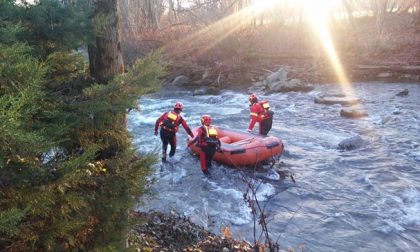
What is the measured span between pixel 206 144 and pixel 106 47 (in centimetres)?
528

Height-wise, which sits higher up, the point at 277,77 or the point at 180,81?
the point at 277,77

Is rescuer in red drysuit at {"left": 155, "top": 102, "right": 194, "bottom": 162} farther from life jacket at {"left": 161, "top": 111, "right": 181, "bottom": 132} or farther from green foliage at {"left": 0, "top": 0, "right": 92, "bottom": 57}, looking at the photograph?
green foliage at {"left": 0, "top": 0, "right": 92, "bottom": 57}

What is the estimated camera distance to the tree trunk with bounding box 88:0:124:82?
156 inches

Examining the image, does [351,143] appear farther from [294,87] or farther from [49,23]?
[49,23]

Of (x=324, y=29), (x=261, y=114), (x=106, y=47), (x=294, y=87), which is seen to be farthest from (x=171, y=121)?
(x=324, y=29)

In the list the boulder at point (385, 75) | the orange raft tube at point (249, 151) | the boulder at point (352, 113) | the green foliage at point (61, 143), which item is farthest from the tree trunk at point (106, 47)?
the boulder at point (385, 75)

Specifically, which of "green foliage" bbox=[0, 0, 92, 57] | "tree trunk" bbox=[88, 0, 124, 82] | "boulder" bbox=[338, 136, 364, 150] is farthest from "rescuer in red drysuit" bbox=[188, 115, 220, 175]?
"green foliage" bbox=[0, 0, 92, 57]

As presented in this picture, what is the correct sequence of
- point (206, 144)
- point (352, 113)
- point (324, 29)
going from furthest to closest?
point (324, 29), point (352, 113), point (206, 144)

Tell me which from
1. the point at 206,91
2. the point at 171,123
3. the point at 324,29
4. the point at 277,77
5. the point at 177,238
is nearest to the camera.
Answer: the point at 177,238

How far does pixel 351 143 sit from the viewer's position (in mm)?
10977

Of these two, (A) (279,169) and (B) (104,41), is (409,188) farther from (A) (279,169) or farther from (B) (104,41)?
(B) (104,41)

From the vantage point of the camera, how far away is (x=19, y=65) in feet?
8.39

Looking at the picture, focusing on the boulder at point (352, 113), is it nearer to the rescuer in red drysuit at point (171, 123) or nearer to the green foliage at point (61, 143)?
the rescuer in red drysuit at point (171, 123)

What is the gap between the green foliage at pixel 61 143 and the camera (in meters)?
2.59
